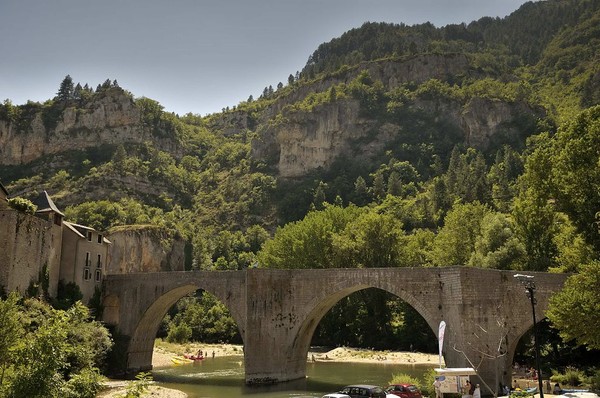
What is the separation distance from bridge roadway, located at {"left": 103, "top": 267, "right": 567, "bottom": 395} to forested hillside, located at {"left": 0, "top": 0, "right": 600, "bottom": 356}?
2115 cm

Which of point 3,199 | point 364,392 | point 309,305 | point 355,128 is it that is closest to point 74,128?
point 355,128

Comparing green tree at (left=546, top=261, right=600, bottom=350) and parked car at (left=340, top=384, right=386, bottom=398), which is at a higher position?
green tree at (left=546, top=261, right=600, bottom=350)

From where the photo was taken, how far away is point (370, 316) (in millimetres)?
62688

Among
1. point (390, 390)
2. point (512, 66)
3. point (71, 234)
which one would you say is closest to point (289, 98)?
point (512, 66)

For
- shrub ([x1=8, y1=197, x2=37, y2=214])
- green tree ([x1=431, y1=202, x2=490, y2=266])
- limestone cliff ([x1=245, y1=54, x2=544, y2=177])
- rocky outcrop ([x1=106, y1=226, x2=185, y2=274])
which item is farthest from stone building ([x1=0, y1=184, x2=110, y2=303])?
limestone cliff ([x1=245, y1=54, x2=544, y2=177])

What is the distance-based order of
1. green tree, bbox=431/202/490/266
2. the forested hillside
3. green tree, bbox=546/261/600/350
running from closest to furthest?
green tree, bbox=546/261/600/350
green tree, bbox=431/202/490/266
the forested hillside

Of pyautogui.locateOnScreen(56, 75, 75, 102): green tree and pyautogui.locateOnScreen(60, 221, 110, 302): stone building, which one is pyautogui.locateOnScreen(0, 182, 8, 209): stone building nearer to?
pyautogui.locateOnScreen(60, 221, 110, 302): stone building

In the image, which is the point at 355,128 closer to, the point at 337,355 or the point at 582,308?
the point at 337,355

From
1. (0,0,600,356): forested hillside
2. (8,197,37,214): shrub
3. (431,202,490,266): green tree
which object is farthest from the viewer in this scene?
(0,0,600,356): forested hillside

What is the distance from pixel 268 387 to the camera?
118ft

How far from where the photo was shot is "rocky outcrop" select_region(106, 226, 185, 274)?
77812mm

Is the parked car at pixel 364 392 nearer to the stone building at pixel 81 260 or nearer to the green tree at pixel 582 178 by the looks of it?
the green tree at pixel 582 178

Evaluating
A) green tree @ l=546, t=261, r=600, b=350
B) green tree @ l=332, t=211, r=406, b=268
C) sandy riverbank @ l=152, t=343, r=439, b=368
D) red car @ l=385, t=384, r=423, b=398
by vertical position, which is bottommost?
sandy riverbank @ l=152, t=343, r=439, b=368

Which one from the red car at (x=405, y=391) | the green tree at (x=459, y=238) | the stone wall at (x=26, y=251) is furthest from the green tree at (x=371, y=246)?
the red car at (x=405, y=391)
